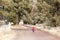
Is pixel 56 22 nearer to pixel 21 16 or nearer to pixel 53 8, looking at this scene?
pixel 53 8

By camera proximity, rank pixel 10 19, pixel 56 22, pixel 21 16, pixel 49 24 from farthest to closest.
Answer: pixel 21 16, pixel 10 19, pixel 49 24, pixel 56 22

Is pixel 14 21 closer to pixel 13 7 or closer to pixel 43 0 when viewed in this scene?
pixel 13 7

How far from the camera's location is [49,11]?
141ft

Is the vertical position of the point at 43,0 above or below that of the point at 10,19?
above

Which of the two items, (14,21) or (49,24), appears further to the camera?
(14,21)

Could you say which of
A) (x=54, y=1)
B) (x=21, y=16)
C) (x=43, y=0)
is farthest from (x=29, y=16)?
(x=54, y=1)

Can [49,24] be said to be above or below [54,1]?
below

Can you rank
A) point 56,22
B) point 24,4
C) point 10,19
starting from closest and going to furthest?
point 56,22 → point 10,19 → point 24,4

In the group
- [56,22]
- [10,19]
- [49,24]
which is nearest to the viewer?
[56,22]

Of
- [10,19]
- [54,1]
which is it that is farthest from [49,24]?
[10,19]

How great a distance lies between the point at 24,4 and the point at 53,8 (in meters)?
29.9

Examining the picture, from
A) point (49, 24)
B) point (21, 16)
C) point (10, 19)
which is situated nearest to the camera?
point (49, 24)

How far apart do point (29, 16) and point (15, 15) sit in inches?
486

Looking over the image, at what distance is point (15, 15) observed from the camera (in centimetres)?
6862
